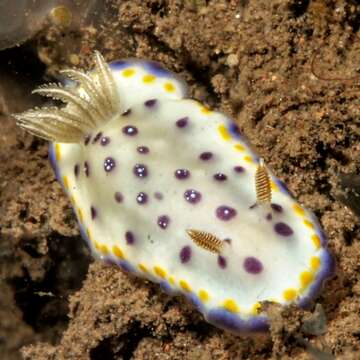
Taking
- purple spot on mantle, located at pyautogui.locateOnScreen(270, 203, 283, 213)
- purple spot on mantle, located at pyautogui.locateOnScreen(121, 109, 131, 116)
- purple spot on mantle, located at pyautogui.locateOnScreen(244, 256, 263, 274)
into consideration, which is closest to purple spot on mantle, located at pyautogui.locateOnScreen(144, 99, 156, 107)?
purple spot on mantle, located at pyautogui.locateOnScreen(121, 109, 131, 116)

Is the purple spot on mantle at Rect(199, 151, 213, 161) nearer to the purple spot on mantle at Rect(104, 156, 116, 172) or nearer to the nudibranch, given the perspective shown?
the nudibranch

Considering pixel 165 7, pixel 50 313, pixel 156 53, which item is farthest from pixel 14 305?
pixel 165 7

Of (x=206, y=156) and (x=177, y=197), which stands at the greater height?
(x=206, y=156)

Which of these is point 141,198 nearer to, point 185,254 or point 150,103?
point 185,254

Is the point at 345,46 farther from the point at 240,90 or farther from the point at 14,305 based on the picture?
the point at 14,305

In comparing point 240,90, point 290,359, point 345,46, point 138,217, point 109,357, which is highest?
point 345,46

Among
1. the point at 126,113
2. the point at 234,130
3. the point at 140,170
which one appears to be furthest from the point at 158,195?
the point at 126,113
